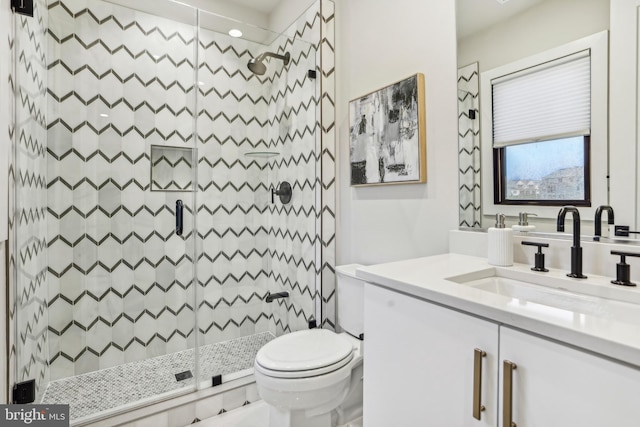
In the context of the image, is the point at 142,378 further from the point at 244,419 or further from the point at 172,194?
the point at 172,194

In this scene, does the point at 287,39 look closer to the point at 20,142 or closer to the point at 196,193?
the point at 196,193

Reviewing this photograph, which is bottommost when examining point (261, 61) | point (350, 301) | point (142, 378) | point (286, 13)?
point (142, 378)

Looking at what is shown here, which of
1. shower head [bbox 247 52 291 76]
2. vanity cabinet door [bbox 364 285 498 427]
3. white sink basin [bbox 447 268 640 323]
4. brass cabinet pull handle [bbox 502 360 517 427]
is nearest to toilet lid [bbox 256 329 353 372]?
vanity cabinet door [bbox 364 285 498 427]

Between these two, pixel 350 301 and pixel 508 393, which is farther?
pixel 350 301

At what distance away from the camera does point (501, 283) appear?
1102 mm

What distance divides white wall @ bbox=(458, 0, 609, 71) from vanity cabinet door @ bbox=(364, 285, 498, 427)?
981mm

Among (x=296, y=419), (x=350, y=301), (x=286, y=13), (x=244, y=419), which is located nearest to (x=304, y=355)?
(x=296, y=419)

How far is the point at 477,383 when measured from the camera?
0.77 meters

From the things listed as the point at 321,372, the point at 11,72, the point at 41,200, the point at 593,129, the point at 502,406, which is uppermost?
the point at 11,72

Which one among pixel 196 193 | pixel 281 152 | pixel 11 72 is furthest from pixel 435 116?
pixel 11 72

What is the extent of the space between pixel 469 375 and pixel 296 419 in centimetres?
98

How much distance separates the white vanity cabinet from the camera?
23.6 inches

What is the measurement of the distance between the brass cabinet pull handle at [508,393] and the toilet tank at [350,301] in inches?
39.9

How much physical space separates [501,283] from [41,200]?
7.59 ft
